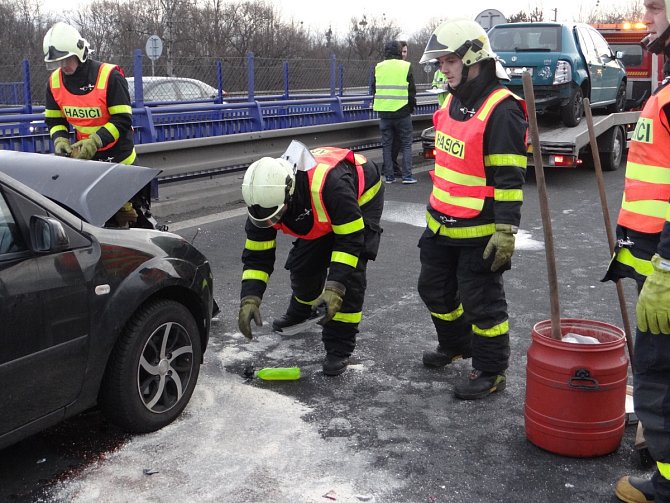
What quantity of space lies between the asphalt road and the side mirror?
1008 millimetres

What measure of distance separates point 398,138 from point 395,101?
0.64 metres

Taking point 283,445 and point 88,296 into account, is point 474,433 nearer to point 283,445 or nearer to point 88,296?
point 283,445

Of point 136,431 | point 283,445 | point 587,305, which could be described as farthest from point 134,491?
point 587,305

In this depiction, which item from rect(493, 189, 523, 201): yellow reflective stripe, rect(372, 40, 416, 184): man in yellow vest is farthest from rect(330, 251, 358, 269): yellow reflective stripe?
rect(372, 40, 416, 184): man in yellow vest

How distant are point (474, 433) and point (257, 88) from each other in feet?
41.6

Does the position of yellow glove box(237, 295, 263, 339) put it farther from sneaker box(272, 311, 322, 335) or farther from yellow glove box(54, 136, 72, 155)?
yellow glove box(54, 136, 72, 155)

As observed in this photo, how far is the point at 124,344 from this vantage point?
3584 mm

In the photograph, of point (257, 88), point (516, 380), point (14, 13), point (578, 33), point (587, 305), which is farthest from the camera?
point (14, 13)

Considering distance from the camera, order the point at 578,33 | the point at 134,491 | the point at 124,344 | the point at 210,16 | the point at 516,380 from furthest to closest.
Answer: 1. the point at 210,16
2. the point at 578,33
3. the point at 516,380
4. the point at 124,344
5. the point at 134,491

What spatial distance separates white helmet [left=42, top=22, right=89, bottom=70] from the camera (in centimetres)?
605

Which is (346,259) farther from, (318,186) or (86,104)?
(86,104)

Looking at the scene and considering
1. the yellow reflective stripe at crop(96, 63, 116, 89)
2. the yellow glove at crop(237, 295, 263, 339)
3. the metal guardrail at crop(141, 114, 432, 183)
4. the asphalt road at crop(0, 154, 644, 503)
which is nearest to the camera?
the asphalt road at crop(0, 154, 644, 503)

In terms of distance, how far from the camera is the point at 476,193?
417 cm

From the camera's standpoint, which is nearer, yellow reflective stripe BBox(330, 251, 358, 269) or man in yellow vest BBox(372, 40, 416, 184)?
yellow reflective stripe BBox(330, 251, 358, 269)
